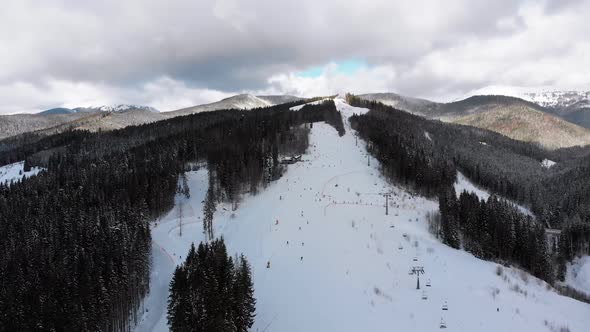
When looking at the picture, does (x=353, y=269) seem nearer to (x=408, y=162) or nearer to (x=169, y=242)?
(x=169, y=242)

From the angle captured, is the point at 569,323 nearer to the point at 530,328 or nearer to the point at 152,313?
the point at 530,328

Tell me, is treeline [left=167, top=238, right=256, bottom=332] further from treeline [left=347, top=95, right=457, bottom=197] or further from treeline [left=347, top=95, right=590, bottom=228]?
treeline [left=347, top=95, right=590, bottom=228]

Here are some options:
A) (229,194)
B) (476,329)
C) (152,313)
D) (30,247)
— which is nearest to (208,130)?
(229,194)

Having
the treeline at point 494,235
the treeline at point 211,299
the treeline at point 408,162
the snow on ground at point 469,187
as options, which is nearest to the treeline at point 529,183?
the snow on ground at point 469,187

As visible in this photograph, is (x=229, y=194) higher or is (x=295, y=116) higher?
(x=295, y=116)

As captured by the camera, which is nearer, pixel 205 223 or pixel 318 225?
pixel 318 225

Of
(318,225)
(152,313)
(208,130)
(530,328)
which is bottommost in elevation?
(152,313)
